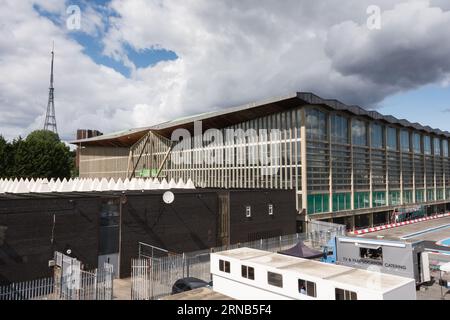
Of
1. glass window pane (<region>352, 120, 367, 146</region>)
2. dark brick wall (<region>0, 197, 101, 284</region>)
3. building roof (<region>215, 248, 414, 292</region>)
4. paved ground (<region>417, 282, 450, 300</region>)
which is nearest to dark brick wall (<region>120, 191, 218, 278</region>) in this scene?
dark brick wall (<region>0, 197, 101, 284</region>)

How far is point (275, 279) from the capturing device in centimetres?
1540

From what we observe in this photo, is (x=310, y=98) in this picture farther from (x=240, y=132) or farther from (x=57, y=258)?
(x=57, y=258)

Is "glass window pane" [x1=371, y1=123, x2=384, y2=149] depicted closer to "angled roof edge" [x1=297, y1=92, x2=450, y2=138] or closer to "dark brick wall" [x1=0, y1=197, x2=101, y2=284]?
"angled roof edge" [x1=297, y1=92, x2=450, y2=138]

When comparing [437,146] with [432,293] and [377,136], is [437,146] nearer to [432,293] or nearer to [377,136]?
[377,136]

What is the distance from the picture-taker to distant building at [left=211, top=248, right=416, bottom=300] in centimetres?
1259

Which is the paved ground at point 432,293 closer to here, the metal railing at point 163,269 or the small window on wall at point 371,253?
the small window on wall at point 371,253

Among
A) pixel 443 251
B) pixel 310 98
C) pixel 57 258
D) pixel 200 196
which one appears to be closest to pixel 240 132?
pixel 310 98

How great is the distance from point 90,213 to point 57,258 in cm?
378

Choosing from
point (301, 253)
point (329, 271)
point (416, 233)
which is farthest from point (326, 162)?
point (329, 271)

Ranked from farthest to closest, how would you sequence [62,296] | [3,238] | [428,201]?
[428,201]
[3,238]
[62,296]

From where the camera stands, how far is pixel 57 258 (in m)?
21.0

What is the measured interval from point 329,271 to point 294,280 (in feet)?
5.58

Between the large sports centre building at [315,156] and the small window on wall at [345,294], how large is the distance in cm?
2579

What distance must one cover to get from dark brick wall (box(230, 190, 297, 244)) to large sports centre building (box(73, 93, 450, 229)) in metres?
2.41
